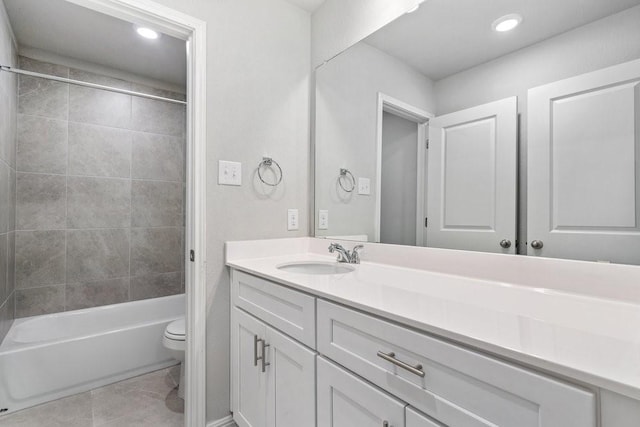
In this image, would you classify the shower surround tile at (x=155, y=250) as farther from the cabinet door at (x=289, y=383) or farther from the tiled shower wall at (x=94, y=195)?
the cabinet door at (x=289, y=383)

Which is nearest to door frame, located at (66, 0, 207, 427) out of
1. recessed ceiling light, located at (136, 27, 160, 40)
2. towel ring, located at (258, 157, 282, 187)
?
towel ring, located at (258, 157, 282, 187)

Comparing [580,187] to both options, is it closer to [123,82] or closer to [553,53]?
[553,53]

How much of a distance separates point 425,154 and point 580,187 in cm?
55

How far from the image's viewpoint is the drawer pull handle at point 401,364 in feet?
2.14

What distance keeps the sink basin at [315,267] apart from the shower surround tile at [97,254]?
1.81m

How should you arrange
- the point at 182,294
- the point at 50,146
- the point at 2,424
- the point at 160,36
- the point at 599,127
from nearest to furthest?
the point at 599,127 → the point at 2,424 → the point at 160,36 → the point at 50,146 → the point at 182,294

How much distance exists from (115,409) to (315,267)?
142 centimetres

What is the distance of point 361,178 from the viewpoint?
162 centimetres

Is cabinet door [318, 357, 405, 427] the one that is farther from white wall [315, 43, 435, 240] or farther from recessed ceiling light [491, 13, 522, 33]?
recessed ceiling light [491, 13, 522, 33]

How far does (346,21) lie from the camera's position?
5.48 ft

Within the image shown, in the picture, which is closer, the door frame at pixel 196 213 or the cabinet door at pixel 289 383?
the cabinet door at pixel 289 383

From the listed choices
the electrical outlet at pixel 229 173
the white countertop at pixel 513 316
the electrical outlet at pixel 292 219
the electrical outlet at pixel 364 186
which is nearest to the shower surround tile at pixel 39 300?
the electrical outlet at pixel 229 173

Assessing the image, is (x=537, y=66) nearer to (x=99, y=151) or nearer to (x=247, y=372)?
(x=247, y=372)

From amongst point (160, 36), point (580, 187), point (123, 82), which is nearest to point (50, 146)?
point (123, 82)
